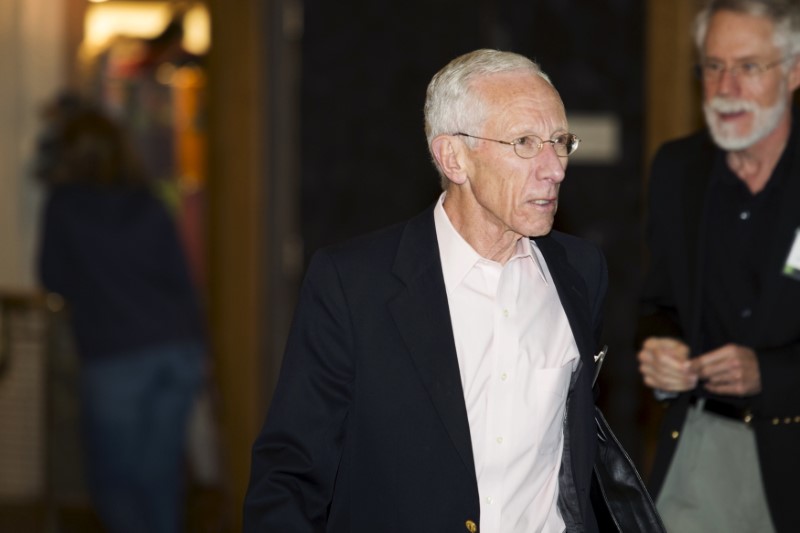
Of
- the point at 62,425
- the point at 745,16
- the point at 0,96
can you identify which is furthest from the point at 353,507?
the point at 0,96

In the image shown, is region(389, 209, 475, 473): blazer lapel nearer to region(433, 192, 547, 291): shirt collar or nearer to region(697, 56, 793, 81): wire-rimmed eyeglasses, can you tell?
region(433, 192, 547, 291): shirt collar

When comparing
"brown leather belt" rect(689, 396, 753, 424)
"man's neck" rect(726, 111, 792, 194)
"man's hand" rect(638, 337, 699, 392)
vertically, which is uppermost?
"man's neck" rect(726, 111, 792, 194)

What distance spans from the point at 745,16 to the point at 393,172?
2.87 m

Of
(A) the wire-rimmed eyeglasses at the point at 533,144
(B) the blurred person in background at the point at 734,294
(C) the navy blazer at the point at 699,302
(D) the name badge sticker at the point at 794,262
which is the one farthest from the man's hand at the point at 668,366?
(A) the wire-rimmed eyeglasses at the point at 533,144

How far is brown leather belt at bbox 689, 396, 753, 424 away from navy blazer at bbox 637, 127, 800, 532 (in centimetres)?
3

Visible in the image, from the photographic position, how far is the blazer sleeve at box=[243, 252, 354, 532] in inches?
99.0

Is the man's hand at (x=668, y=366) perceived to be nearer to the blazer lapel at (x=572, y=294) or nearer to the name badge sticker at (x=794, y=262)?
the name badge sticker at (x=794, y=262)

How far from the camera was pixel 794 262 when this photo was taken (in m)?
3.29

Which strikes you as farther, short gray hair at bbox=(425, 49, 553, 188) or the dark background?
the dark background

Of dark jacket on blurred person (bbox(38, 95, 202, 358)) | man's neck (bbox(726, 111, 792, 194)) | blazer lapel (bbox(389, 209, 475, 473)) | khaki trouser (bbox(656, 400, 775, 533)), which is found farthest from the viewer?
dark jacket on blurred person (bbox(38, 95, 202, 358))

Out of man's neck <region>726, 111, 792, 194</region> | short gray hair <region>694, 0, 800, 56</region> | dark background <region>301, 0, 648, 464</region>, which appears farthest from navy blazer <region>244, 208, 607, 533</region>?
dark background <region>301, 0, 648, 464</region>

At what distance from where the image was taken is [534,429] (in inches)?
101

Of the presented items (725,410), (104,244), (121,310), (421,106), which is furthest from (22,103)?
(725,410)

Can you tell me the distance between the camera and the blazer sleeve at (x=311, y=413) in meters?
2.51
